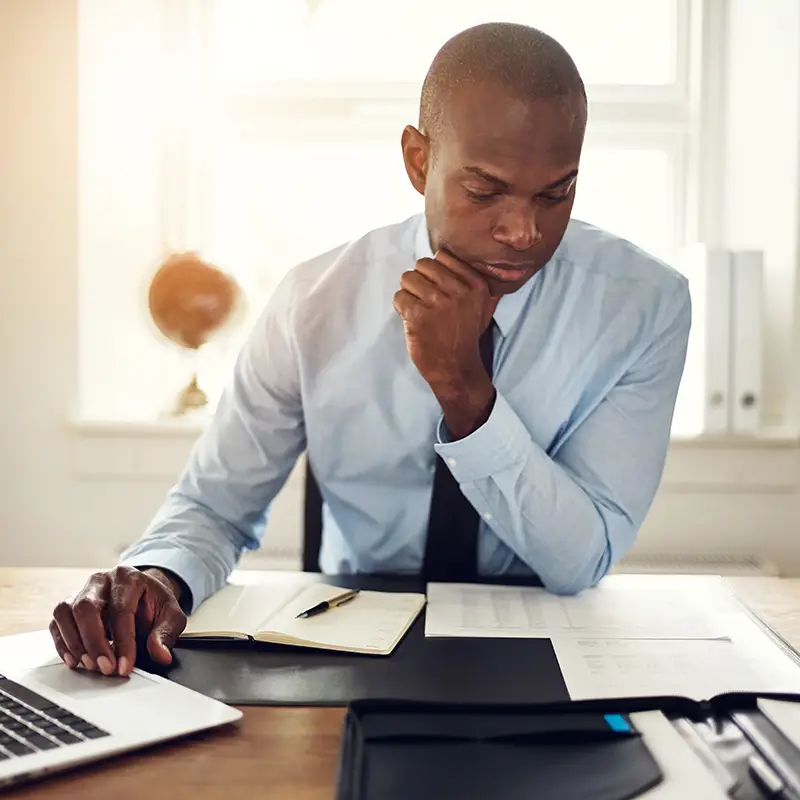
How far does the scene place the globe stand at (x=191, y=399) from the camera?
7.75 ft

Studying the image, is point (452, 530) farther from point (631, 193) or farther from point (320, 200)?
point (631, 193)

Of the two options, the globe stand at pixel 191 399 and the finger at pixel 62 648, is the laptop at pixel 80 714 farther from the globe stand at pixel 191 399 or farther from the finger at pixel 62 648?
the globe stand at pixel 191 399

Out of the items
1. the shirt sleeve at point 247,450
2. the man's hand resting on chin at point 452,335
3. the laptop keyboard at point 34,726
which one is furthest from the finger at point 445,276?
the laptop keyboard at point 34,726

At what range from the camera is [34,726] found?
27.5 inches

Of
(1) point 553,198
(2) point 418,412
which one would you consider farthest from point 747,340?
(1) point 553,198

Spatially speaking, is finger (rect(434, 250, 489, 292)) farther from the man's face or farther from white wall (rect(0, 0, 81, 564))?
white wall (rect(0, 0, 81, 564))

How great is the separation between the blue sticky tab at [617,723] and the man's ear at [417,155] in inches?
28.1

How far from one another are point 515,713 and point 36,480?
6.32 feet

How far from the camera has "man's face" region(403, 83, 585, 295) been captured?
106cm

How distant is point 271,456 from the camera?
1.38 m

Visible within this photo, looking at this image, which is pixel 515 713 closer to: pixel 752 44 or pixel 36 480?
pixel 36 480

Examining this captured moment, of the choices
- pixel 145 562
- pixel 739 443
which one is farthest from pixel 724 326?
pixel 145 562

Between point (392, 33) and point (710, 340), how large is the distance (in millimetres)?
1125

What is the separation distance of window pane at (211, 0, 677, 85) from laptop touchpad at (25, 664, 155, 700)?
2002 millimetres
